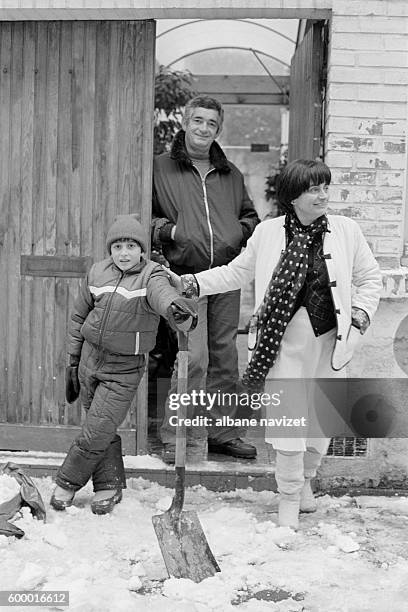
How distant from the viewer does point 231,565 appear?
12.5 feet

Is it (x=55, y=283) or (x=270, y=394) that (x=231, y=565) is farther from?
(x=55, y=283)

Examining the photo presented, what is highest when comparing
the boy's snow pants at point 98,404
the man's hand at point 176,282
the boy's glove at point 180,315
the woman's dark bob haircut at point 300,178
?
the woman's dark bob haircut at point 300,178

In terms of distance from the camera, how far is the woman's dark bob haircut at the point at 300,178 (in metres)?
4.12

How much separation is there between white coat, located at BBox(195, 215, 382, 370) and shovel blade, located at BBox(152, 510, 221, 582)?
101cm

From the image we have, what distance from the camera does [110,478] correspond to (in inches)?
177

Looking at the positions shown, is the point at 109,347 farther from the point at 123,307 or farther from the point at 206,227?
the point at 206,227

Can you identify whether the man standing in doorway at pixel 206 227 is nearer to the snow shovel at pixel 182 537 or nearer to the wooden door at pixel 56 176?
the wooden door at pixel 56 176

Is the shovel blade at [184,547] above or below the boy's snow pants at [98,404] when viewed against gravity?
below

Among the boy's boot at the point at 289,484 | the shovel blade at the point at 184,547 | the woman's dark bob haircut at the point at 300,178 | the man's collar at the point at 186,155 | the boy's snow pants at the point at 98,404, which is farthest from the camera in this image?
the man's collar at the point at 186,155

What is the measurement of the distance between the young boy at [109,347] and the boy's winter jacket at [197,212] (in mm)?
656

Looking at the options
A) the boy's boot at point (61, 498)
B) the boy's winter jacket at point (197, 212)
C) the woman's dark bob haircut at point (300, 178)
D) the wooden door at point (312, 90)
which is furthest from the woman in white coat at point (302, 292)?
the boy's boot at point (61, 498)

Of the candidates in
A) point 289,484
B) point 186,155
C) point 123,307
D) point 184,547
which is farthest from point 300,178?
point 184,547

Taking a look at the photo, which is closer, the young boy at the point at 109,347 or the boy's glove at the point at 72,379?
the young boy at the point at 109,347

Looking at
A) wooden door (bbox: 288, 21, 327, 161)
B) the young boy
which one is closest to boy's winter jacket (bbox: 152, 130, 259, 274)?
wooden door (bbox: 288, 21, 327, 161)
